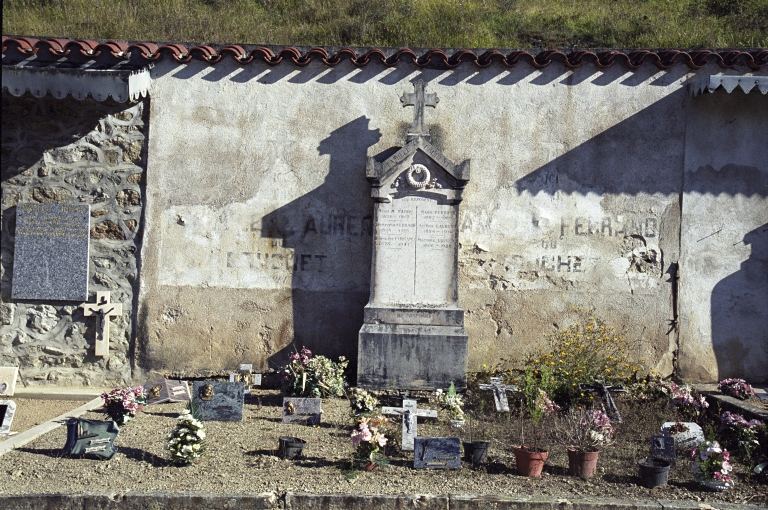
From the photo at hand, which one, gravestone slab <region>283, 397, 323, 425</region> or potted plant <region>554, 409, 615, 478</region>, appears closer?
potted plant <region>554, 409, 615, 478</region>

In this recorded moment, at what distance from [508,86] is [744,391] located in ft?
13.0

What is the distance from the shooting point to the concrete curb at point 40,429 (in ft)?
19.4

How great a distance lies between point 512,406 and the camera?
7.40 metres

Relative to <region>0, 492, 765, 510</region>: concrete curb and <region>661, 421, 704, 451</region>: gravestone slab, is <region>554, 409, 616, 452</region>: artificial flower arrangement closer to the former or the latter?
<region>661, 421, 704, 451</region>: gravestone slab

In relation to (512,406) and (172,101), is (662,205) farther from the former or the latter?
(172,101)

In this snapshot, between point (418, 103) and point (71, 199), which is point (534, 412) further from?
point (71, 199)

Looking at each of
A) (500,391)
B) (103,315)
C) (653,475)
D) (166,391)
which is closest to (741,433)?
(653,475)

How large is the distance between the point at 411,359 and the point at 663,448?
110 inches

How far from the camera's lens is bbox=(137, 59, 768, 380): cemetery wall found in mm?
8391

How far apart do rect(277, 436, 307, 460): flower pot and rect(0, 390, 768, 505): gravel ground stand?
0.08 meters

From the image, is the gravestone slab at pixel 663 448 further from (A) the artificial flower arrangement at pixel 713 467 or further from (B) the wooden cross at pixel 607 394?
(B) the wooden cross at pixel 607 394

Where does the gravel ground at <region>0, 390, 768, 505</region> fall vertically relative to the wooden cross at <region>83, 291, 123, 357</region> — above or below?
below

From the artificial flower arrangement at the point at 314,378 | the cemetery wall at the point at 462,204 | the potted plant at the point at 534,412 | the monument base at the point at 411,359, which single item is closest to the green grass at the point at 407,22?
the cemetery wall at the point at 462,204

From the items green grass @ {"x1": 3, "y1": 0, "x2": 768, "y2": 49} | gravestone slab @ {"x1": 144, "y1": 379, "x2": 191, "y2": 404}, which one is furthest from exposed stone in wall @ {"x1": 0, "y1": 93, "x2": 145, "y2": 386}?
green grass @ {"x1": 3, "y1": 0, "x2": 768, "y2": 49}
